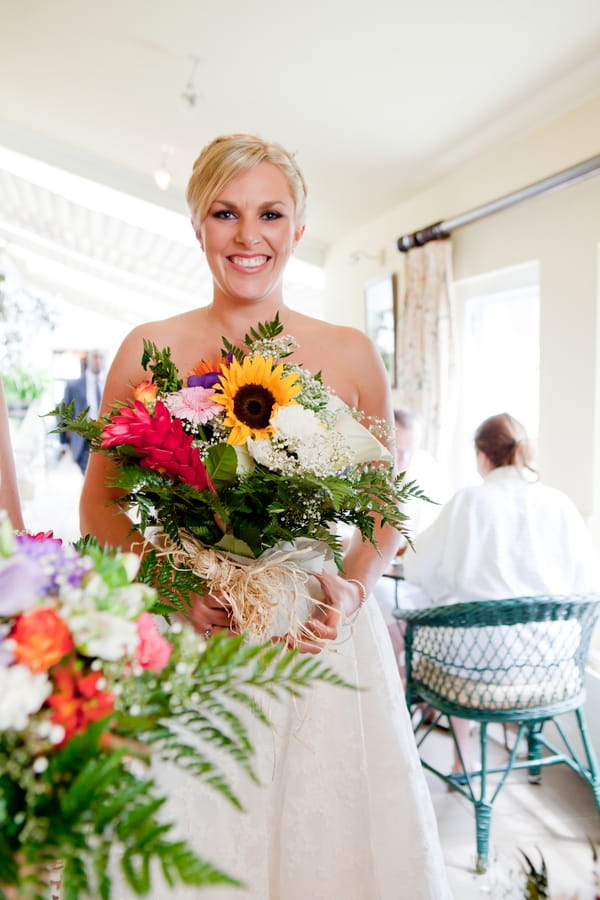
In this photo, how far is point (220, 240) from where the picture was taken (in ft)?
4.48

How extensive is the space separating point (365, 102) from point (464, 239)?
0.88 metres

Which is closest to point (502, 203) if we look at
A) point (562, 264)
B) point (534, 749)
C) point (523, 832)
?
point (562, 264)

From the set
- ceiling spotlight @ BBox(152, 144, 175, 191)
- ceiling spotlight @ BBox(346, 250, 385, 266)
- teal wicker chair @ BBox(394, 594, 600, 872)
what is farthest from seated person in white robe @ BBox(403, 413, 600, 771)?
ceiling spotlight @ BBox(152, 144, 175, 191)

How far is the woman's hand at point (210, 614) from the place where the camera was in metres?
1.14

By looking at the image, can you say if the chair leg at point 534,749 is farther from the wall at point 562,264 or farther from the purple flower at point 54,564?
the purple flower at point 54,564

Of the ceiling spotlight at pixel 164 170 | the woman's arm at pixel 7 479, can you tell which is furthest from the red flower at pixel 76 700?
the ceiling spotlight at pixel 164 170

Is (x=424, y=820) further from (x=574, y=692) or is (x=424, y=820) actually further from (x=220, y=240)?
(x=574, y=692)

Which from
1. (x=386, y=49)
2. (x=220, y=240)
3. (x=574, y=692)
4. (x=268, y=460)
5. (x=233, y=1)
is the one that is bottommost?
(x=574, y=692)

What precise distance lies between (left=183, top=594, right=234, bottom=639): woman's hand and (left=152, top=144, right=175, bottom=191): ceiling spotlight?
5042 mm

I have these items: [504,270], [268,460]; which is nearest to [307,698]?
[268,460]

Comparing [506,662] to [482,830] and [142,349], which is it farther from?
[142,349]

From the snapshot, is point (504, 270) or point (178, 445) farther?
point (504, 270)

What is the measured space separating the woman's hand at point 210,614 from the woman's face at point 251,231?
56cm

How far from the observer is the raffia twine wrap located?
110 centimetres
